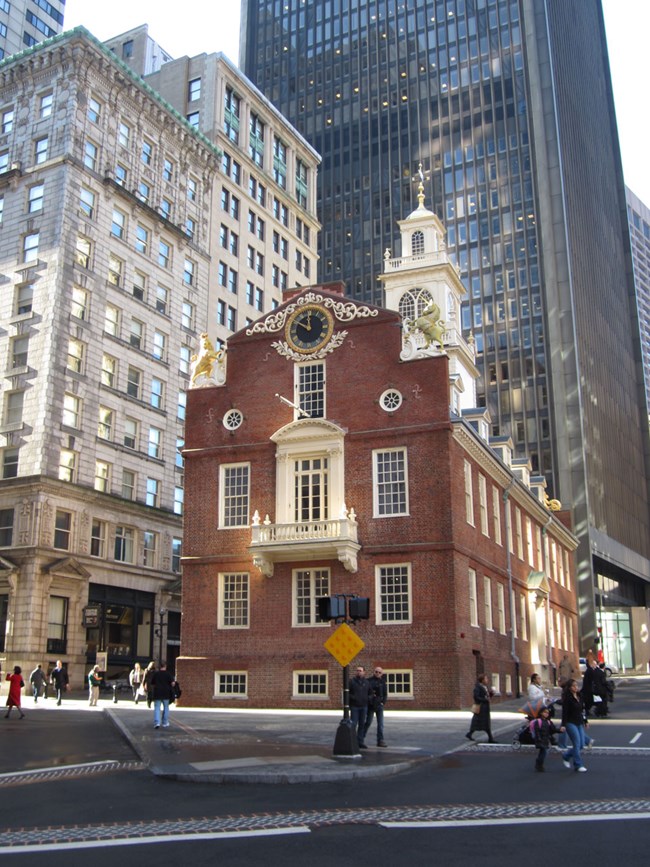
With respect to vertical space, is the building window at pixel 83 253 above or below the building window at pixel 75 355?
above

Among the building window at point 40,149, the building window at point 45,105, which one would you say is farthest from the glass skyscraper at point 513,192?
the building window at point 45,105

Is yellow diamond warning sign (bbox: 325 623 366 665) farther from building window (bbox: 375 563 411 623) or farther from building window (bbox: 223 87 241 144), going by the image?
building window (bbox: 223 87 241 144)

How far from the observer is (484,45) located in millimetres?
115125

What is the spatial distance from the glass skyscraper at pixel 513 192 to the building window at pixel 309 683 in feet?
187

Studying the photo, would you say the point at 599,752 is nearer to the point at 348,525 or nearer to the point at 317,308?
the point at 348,525

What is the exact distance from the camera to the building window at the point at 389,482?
33219 mm

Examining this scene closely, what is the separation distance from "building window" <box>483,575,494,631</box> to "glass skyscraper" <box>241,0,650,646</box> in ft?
163

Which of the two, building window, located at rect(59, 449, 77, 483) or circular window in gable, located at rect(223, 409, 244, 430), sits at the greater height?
building window, located at rect(59, 449, 77, 483)

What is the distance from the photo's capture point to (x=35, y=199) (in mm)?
53531

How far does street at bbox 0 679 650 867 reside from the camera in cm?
928

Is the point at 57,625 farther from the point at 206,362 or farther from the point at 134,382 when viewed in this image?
the point at 206,362

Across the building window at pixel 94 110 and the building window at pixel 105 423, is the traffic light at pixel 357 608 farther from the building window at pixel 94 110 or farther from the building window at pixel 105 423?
the building window at pixel 94 110

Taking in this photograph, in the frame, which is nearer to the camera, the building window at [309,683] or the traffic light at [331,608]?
the traffic light at [331,608]

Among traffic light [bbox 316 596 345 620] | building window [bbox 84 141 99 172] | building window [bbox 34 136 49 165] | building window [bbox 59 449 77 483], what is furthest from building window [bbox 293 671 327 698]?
building window [bbox 34 136 49 165]
